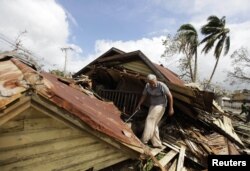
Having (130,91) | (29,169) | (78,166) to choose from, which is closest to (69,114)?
(29,169)

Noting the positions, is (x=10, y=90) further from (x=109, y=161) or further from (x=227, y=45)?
(x=227, y=45)

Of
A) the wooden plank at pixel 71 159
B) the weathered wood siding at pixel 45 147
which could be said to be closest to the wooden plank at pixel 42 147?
the weathered wood siding at pixel 45 147

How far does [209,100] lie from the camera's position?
7.53 meters

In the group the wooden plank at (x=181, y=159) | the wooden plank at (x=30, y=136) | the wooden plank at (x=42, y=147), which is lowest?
the wooden plank at (x=181, y=159)

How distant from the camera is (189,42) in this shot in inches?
1363

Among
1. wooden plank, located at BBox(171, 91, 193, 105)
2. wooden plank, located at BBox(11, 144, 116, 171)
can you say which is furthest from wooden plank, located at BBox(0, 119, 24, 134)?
wooden plank, located at BBox(171, 91, 193, 105)

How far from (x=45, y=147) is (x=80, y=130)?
538mm

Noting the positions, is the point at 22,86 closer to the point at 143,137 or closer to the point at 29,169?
the point at 29,169

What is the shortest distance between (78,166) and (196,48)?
109 feet

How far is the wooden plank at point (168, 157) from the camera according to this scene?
20.0ft

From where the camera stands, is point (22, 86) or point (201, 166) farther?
point (201, 166)

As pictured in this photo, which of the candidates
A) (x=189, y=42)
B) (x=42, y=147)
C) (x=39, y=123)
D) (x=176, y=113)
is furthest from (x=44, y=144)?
(x=189, y=42)

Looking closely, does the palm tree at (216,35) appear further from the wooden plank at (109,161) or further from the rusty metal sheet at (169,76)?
the wooden plank at (109,161)

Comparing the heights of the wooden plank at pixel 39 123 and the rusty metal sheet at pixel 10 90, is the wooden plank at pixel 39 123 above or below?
below
